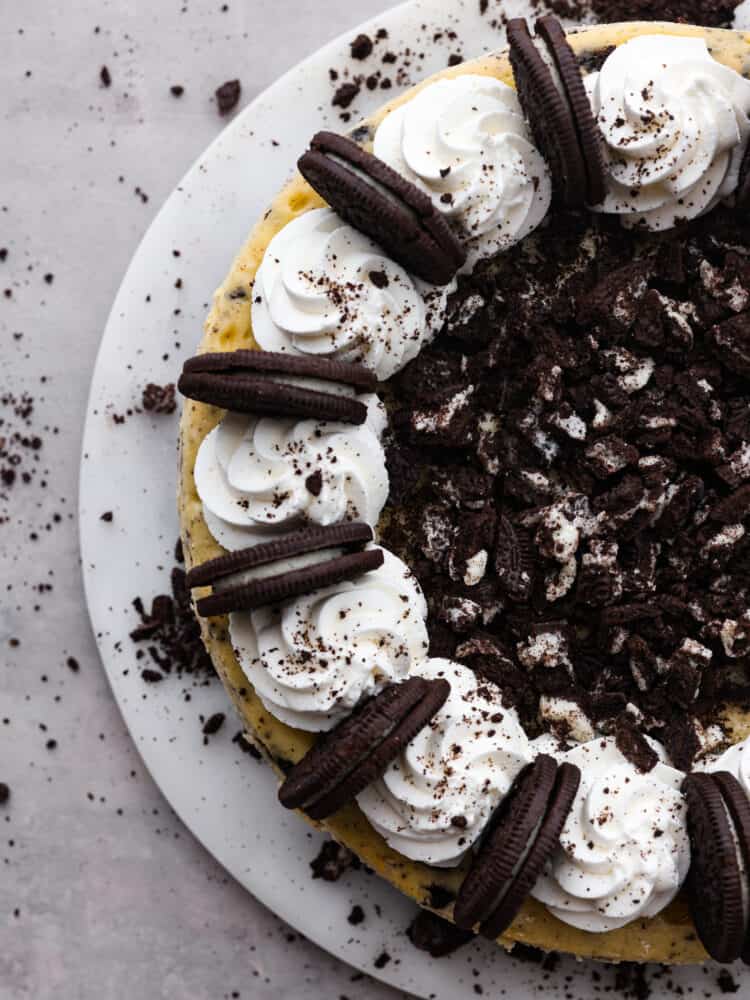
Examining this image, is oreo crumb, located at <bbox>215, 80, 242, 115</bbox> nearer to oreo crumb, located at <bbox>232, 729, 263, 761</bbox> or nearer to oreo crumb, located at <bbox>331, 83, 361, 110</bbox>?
oreo crumb, located at <bbox>331, 83, 361, 110</bbox>

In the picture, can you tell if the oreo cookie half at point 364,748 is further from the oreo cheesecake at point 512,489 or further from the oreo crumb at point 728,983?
the oreo crumb at point 728,983

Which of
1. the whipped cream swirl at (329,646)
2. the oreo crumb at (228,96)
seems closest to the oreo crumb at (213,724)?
the whipped cream swirl at (329,646)

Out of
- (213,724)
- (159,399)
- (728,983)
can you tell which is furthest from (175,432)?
(728,983)

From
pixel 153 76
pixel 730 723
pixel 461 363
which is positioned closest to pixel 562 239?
pixel 461 363

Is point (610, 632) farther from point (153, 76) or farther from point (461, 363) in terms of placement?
point (153, 76)

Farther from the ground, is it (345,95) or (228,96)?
(228,96)

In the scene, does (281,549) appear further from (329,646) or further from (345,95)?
(345,95)
